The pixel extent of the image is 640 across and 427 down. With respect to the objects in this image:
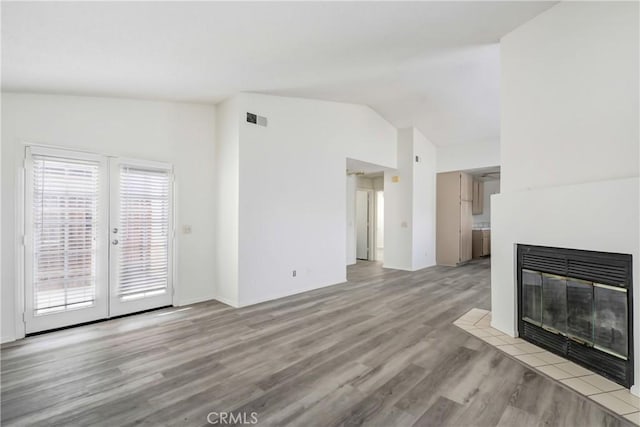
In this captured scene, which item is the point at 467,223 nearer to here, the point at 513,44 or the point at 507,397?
the point at 513,44

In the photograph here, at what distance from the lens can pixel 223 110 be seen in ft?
14.4

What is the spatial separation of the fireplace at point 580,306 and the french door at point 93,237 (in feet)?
14.3

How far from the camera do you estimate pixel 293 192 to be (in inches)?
187

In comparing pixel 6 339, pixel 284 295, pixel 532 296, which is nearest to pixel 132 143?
pixel 6 339

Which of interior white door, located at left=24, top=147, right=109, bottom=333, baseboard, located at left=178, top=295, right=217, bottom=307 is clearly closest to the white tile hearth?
baseboard, located at left=178, top=295, right=217, bottom=307

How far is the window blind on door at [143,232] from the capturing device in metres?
3.71

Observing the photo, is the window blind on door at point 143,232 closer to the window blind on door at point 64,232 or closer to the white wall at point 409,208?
the window blind on door at point 64,232

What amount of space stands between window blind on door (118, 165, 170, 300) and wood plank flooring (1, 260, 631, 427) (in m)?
0.43

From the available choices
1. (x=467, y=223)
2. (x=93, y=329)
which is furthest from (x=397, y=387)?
(x=467, y=223)

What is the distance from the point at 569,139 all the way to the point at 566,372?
6.51 ft

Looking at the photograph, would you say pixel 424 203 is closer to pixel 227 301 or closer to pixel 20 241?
pixel 227 301

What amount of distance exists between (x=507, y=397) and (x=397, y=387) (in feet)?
2.46

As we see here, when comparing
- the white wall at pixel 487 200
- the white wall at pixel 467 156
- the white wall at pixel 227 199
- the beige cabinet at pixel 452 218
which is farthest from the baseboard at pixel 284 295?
the white wall at pixel 487 200

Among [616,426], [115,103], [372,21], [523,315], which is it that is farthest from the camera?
[115,103]
